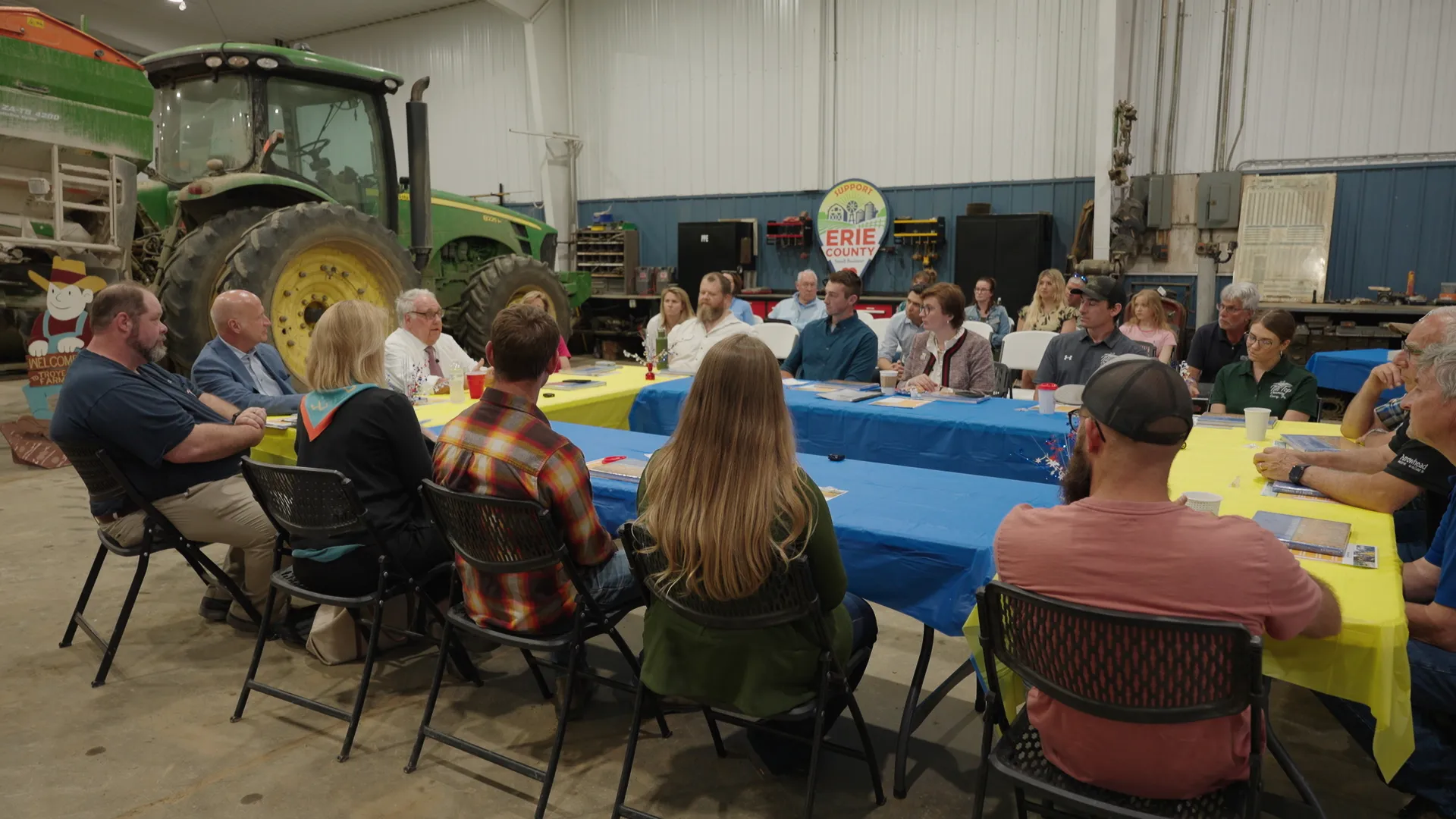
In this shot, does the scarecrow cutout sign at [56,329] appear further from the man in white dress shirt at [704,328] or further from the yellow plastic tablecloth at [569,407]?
the man in white dress shirt at [704,328]

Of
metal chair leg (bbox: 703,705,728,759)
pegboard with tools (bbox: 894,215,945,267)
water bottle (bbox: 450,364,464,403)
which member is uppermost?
pegboard with tools (bbox: 894,215,945,267)

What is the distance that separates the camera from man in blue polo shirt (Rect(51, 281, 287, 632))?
3016 mm

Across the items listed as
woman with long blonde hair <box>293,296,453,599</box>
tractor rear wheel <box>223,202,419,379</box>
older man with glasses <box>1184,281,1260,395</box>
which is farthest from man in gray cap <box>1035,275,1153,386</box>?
tractor rear wheel <box>223,202,419,379</box>

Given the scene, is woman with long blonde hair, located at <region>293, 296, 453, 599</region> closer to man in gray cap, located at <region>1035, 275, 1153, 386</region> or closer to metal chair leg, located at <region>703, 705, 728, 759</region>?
metal chair leg, located at <region>703, 705, 728, 759</region>

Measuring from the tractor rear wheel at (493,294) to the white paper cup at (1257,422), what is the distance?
583 cm

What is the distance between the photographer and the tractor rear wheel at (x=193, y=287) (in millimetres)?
5355

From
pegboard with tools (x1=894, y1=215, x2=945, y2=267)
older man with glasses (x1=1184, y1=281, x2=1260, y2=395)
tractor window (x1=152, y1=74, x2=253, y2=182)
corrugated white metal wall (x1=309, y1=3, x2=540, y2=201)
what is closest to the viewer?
older man with glasses (x1=1184, y1=281, x2=1260, y2=395)

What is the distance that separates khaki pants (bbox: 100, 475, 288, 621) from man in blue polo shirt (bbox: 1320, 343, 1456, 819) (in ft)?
10.6

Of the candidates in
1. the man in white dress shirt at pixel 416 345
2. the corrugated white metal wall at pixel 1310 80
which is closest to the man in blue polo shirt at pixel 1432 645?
the man in white dress shirt at pixel 416 345

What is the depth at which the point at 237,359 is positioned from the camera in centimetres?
400

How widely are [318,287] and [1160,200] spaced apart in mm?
7299

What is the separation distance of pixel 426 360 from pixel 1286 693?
401 centimetres

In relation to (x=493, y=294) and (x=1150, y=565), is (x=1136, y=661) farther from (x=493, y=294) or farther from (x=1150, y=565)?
(x=493, y=294)

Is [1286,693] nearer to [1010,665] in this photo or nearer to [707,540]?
[1010,665]
